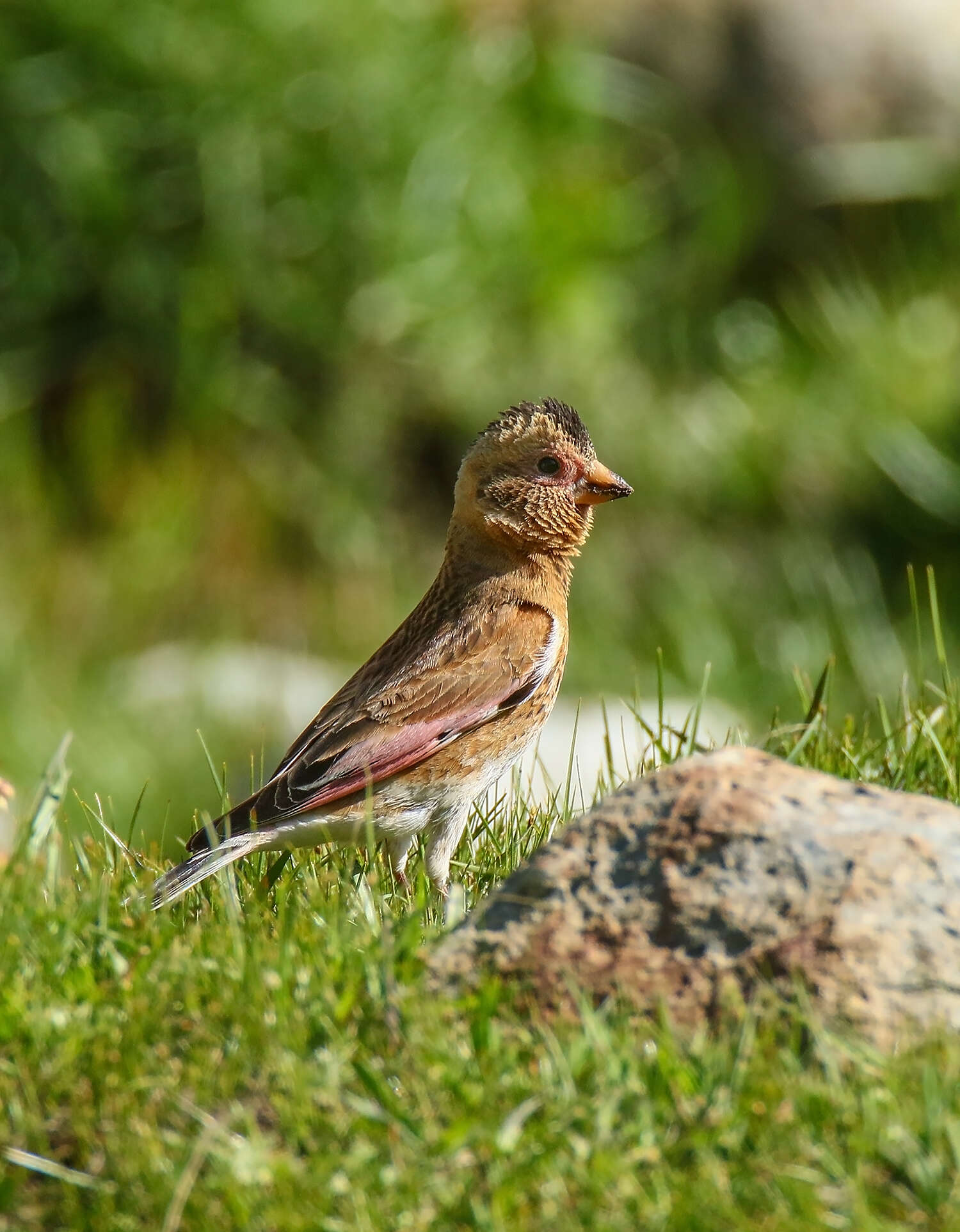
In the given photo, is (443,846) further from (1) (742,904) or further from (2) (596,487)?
(1) (742,904)

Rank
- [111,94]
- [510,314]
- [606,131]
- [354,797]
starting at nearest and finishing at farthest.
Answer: [354,797], [111,94], [510,314], [606,131]

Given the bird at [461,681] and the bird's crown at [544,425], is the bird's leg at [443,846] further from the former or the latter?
the bird's crown at [544,425]

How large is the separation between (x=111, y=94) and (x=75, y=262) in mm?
1172

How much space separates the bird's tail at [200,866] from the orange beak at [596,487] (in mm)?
1621

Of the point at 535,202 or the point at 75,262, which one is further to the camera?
the point at 535,202

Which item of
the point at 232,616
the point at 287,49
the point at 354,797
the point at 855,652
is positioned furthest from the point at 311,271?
the point at 354,797

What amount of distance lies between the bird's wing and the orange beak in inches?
15.8

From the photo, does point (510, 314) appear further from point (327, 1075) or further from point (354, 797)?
point (327, 1075)

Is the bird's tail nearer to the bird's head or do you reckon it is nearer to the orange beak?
the bird's head

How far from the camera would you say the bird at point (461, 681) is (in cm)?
517

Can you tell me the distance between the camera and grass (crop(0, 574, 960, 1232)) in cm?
319

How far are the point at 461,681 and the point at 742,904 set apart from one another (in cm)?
181

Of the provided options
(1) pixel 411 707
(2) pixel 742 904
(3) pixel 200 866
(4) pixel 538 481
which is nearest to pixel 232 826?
(3) pixel 200 866

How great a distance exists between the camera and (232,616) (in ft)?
40.3
